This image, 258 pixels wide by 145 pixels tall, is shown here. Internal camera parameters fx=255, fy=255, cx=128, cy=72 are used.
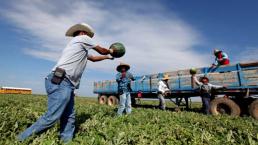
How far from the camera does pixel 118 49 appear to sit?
5617 mm

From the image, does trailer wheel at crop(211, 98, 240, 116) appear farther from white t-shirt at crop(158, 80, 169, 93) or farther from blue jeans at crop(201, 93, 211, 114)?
white t-shirt at crop(158, 80, 169, 93)

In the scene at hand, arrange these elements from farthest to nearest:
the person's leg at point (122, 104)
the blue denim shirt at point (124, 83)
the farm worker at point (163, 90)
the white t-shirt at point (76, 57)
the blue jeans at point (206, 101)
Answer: the farm worker at point (163, 90), the blue jeans at point (206, 101), the blue denim shirt at point (124, 83), the person's leg at point (122, 104), the white t-shirt at point (76, 57)

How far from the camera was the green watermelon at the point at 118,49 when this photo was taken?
5.55m

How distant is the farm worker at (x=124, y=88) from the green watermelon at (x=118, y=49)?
13.5 ft

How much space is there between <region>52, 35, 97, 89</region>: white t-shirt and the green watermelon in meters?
0.70

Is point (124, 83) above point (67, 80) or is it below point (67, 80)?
above

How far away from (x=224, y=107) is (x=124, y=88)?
485cm

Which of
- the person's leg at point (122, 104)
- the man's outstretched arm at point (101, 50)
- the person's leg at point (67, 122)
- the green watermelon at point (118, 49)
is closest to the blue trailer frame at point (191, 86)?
the person's leg at point (122, 104)

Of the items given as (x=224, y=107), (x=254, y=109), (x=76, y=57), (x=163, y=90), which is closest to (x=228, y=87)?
(x=224, y=107)

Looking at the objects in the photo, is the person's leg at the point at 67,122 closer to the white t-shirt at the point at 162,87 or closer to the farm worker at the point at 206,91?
the farm worker at the point at 206,91

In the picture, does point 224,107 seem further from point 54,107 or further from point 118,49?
point 54,107

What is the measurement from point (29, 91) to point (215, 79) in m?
58.5

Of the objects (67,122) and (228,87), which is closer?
(67,122)

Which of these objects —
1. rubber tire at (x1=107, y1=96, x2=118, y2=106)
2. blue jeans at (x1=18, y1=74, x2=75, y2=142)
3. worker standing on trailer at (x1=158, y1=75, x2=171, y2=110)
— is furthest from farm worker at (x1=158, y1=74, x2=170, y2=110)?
blue jeans at (x1=18, y1=74, x2=75, y2=142)
